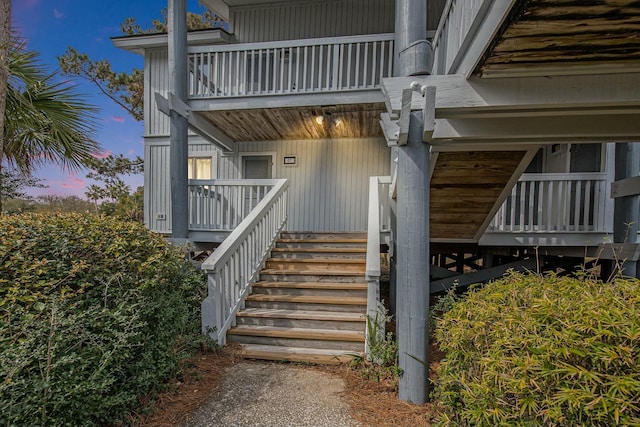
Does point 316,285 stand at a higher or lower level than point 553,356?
lower

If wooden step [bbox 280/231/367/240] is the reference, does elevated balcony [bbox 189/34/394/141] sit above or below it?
above

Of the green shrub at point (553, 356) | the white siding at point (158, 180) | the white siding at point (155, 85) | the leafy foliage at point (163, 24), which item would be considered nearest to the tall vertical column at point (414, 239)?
the green shrub at point (553, 356)

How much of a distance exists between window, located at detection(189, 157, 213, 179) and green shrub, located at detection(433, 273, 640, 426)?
23.1 ft

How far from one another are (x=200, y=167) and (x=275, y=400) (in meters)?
6.39

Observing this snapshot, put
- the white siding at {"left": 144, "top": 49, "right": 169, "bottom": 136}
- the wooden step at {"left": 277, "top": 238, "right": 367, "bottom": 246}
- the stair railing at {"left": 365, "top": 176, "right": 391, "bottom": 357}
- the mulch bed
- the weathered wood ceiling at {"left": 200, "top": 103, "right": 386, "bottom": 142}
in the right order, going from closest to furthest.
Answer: the mulch bed, the stair railing at {"left": 365, "top": 176, "right": 391, "bottom": 357}, the wooden step at {"left": 277, "top": 238, "right": 367, "bottom": 246}, the weathered wood ceiling at {"left": 200, "top": 103, "right": 386, "bottom": 142}, the white siding at {"left": 144, "top": 49, "right": 169, "bottom": 136}

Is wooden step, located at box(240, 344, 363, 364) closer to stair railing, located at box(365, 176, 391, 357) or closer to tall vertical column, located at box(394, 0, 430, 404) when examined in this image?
stair railing, located at box(365, 176, 391, 357)

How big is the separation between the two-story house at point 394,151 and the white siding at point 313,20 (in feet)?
0.11

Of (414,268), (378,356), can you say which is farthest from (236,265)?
(414,268)

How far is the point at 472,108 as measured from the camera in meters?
2.37

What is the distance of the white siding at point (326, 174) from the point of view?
6840mm

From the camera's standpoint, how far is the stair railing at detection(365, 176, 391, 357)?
322 cm

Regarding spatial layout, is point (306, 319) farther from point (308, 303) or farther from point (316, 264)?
point (316, 264)

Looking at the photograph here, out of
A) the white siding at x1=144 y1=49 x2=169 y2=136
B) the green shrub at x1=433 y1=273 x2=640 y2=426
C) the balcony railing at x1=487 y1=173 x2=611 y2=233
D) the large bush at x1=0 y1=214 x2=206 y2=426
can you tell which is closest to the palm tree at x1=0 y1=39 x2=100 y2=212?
the large bush at x1=0 y1=214 x2=206 y2=426

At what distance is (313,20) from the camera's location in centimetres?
694
